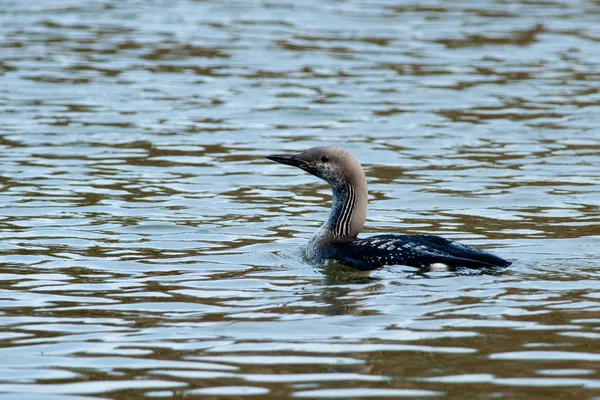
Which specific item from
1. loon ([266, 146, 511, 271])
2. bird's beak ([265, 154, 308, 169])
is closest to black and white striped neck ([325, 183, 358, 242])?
loon ([266, 146, 511, 271])

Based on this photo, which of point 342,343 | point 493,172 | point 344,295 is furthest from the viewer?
point 493,172

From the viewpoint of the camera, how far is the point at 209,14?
909 inches

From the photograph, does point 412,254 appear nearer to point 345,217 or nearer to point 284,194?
point 345,217

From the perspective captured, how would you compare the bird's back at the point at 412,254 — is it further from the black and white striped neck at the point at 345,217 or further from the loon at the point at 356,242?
the black and white striped neck at the point at 345,217

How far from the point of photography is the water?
20.5 ft

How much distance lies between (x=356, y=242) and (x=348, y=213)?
0.44 meters

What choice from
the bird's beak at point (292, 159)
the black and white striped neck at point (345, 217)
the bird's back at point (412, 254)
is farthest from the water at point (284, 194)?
the bird's beak at point (292, 159)

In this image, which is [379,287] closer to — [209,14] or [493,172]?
[493,172]

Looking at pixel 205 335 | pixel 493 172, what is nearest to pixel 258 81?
pixel 493 172

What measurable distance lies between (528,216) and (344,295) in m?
3.39

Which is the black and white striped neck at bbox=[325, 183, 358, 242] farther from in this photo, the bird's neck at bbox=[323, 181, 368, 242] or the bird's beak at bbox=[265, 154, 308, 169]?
the bird's beak at bbox=[265, 154, 308, 169]

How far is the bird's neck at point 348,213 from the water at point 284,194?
1.18ft

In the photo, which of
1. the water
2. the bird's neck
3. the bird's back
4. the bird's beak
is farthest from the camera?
the bird's beak

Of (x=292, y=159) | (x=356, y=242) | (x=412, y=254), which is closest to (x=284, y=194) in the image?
(x=292, y=159)
